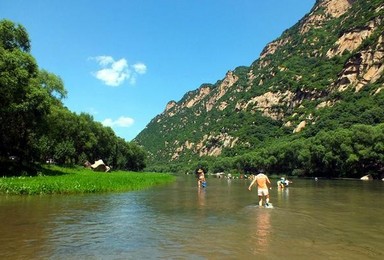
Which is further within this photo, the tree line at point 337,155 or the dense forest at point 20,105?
the tree line at point 337,155

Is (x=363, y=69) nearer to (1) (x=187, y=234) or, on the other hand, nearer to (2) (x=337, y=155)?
(2) (x=337, y=155)

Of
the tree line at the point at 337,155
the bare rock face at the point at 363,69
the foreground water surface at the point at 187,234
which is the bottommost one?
the foreground water surface at the point at 187,234

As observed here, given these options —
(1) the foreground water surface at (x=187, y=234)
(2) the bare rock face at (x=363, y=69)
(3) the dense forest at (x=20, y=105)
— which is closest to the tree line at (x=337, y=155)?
(2) the bare rock face at (x=363, y=69)

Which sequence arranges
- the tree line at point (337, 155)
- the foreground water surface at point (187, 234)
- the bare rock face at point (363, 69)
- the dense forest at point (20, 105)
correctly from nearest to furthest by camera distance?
the foreground water surface at point (187, 234) < the dense forest at point (20, 105) < the tree line at point (337, 155) < the bare rock face at point (363, 69)

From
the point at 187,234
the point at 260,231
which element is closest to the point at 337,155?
the point at 260,231

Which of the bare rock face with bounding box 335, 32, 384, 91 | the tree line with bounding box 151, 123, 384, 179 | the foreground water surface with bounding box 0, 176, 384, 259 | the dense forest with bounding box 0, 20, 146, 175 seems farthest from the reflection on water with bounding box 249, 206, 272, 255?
the bare rock face with bounding box 335, 32, 384, 91

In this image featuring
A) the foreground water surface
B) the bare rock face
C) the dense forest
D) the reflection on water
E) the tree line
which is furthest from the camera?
the bare rock face

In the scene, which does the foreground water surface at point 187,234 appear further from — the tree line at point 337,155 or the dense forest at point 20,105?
the tree line at point 337,155

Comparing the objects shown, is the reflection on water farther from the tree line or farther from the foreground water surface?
the tree line

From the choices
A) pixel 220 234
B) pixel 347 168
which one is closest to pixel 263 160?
pixel 347 168

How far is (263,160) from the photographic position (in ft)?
500

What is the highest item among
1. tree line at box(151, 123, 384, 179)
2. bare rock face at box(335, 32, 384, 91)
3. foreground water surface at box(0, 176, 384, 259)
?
bare rock face at box(335, 32, 384, 91)

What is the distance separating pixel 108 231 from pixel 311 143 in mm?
118046

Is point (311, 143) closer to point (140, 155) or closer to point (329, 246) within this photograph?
point (140, 155)
